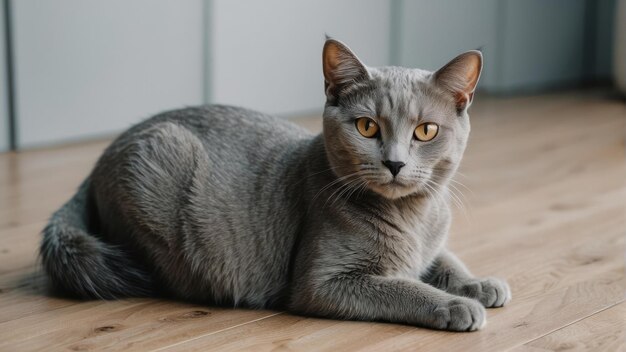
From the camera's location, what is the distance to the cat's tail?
1.89 meters

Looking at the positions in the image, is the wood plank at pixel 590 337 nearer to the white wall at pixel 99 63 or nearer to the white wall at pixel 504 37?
the white wall at pixel 99 63

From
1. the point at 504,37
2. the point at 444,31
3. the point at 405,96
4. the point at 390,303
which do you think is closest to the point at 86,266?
the point at 390,303

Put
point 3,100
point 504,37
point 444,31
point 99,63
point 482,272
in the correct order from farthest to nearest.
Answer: point 504,37, point 444,31, point 99,63, point 3,100, point 482,272

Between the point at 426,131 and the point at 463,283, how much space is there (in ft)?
1.20

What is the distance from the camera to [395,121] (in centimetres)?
173

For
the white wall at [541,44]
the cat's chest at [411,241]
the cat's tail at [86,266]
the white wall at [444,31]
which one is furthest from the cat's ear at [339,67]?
the white wall at [541,44]

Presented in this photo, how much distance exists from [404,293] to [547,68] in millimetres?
3788

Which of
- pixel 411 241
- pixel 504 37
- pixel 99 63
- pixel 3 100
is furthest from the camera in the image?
pixel 504 37

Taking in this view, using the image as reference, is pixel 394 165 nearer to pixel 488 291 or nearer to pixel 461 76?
pixel 461 76

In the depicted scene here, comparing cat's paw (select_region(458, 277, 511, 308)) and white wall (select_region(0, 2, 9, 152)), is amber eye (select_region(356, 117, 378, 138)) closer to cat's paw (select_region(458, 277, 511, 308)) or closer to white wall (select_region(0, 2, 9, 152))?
cat's paw (select_region(458, 277, 511, 308))

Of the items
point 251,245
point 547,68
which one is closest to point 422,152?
point 251,245

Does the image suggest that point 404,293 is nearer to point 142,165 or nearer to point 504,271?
point 504,271

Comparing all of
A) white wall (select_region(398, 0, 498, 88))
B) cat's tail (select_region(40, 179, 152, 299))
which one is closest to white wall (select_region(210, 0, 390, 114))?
white wall (select_region(398, 0, 498, 88))

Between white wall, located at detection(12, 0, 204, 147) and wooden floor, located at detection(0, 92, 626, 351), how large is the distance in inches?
5.5
